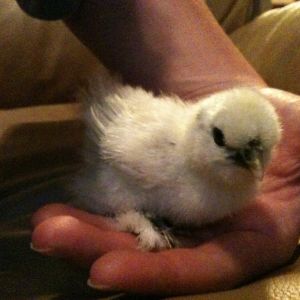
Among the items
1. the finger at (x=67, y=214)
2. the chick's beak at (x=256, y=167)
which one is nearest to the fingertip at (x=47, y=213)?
the finger at (x=67, y=214)

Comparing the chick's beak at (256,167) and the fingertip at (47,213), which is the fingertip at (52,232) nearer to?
the fingertip at (47,213)

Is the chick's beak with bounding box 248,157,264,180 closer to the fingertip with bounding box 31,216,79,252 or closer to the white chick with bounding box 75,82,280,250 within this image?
the white chick with bounding box 75,82,280,250

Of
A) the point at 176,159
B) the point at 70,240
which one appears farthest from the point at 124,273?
the point at 176,159

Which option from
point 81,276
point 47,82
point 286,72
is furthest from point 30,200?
point 286,72

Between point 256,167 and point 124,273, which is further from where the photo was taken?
point 256,167

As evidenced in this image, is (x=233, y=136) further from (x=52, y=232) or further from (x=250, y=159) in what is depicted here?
(x=52, y=232)

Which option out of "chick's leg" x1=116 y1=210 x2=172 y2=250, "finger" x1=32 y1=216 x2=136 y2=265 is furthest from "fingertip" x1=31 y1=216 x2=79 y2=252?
"chick's leg" x1=116 y1=210 x2=172 y2=250

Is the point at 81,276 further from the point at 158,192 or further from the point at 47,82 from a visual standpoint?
the point at 47,82
